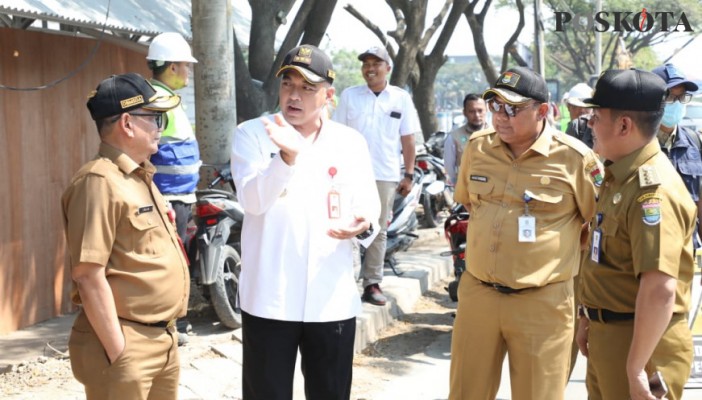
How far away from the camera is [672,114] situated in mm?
5586

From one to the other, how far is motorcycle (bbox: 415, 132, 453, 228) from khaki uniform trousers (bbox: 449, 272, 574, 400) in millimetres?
7229

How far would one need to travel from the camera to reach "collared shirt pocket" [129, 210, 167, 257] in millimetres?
3585

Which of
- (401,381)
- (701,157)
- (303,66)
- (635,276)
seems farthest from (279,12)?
(635,276)

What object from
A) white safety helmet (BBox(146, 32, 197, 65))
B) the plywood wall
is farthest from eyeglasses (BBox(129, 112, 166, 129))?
the plywood wall

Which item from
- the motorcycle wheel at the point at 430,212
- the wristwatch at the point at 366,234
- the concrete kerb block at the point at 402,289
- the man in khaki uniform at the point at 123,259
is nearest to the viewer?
the man in khaki uniform at the point at 123,259

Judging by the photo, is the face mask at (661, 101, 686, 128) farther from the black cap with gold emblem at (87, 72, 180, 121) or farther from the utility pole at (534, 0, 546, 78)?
the utility pole at (534, 0, 546, 78)

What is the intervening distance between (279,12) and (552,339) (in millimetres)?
6812

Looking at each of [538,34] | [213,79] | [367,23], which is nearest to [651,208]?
[213,79]

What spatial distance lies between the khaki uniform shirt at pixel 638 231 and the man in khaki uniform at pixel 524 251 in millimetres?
463

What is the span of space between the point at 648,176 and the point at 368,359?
156 inches

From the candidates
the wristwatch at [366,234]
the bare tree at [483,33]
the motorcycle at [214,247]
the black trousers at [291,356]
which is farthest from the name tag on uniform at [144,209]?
the bare tree at [483,33]

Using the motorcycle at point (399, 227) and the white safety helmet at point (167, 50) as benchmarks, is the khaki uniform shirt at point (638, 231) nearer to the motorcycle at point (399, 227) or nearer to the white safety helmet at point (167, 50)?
the white safety helmet at point (167, 50)

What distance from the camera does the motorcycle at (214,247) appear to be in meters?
6.72

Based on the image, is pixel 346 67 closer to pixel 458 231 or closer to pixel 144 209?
pixel 458 231
